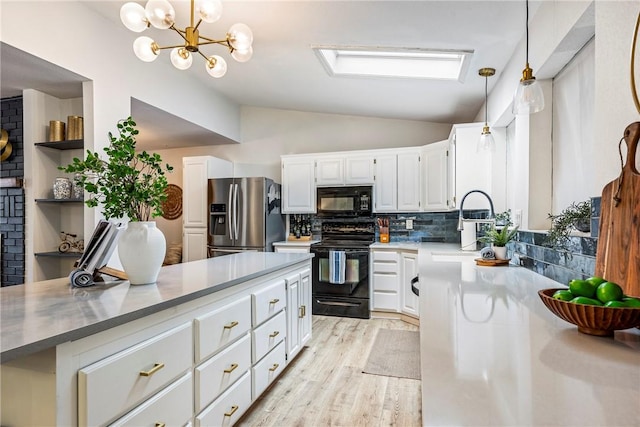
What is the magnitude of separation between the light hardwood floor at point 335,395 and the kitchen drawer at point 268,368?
0.47 feet

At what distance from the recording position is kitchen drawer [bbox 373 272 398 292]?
13.3ft

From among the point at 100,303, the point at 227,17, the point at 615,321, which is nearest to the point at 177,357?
the point at 100,303

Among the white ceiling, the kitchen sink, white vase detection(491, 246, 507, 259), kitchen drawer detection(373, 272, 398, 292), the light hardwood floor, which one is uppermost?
the white ceiling

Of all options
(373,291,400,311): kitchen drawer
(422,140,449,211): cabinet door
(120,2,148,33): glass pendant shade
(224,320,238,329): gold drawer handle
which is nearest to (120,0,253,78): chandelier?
(120,2,148,33): glass pendant shade

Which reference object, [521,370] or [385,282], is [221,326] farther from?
[385,282]

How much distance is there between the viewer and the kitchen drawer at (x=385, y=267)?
407 centimetres

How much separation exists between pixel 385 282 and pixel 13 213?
3821 millimetres

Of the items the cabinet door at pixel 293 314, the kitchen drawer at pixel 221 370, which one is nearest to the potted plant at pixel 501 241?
the cabinet door at pixel 293 314

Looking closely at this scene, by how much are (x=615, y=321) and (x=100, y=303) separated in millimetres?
1619

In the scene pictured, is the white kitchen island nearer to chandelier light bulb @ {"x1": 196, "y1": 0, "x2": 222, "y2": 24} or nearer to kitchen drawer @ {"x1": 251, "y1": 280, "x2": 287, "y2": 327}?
kitchen drawer @ {"x1": 251, "y1": 280, "x2": 287, "y2": 327}

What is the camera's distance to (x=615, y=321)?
83cm

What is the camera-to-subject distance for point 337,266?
4102mm

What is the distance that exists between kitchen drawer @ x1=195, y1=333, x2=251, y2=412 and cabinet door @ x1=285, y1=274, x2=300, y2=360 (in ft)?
2.02

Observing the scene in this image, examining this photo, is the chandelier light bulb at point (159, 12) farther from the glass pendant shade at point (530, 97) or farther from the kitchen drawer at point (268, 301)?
the glass pendant shade at point (530, 97)
